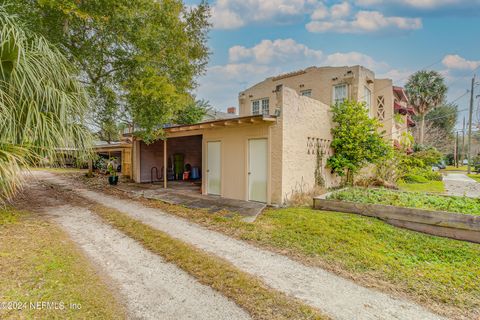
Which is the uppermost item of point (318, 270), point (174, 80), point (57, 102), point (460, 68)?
point (460, 68)

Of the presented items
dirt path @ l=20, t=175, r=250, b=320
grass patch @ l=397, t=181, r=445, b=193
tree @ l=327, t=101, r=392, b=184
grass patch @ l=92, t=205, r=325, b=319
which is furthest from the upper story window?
dirt path @ l=20, t=175, r=250, b=320

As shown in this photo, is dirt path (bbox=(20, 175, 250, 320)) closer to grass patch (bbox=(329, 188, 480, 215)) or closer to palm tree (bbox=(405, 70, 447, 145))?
grass patch (bbox=(329, 188, 480, 215))

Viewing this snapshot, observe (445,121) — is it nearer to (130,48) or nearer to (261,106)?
(261,106)

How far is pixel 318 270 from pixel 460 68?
26.0m

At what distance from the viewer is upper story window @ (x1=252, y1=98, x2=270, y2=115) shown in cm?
1543

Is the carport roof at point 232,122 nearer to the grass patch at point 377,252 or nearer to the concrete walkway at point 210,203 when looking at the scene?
the concrete walkway at point 210,203

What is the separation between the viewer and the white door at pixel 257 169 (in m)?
8.28

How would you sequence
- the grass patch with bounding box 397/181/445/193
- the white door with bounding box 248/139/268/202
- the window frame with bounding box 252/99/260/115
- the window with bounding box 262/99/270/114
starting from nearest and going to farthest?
the white door with bounding box 248/139/268/202, the grass patch with bounding box 397/181/445/193, the window with bounding box 262/99/270/114, the window frame with bounding box 252/99/260/115

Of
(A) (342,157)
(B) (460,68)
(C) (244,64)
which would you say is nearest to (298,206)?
(A) (342,157)

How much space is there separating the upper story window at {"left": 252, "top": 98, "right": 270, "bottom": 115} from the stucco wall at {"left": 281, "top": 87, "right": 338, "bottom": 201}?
5.37m

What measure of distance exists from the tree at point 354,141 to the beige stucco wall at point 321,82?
2.42 metres

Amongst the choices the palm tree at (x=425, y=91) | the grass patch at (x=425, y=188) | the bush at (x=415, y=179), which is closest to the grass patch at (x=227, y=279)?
the grass patch at (x=425, y=188)

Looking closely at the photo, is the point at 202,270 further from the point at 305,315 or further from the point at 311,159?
the point at 311,159

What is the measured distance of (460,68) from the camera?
20.3m
